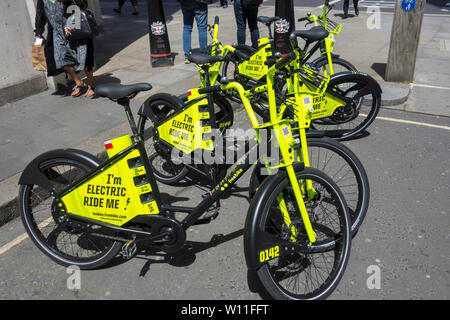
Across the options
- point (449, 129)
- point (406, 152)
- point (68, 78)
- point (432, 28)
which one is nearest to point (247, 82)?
point (406, 152)

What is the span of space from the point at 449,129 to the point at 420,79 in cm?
214

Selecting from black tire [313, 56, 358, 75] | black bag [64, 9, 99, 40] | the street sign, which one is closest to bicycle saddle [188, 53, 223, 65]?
black tire [313, 56, 358, 75]

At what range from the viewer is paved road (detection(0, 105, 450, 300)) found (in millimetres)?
2916

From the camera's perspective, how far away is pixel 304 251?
2.80m

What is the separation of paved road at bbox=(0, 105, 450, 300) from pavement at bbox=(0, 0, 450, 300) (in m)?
0.95

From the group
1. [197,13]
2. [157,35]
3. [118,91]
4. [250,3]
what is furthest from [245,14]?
[118,91]

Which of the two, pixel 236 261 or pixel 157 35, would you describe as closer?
pixel 236 261

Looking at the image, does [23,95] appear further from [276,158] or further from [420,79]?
[420,79]

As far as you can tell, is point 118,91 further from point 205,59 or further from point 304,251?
point 304,251

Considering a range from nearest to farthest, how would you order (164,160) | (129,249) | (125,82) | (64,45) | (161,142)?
(129,249) < (161,142) < (164,160) < (64,45) < (125,82)

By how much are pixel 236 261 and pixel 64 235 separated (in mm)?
1497

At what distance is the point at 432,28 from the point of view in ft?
38.6

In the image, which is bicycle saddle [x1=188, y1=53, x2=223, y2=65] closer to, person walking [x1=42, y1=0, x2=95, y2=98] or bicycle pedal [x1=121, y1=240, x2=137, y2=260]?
bicycle pedal [x1=121, y1=240, x2=137, y2=260]

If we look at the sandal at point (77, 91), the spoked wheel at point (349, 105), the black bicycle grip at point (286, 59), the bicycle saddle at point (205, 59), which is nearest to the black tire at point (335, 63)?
the spoked wheel at point (349, 105)
